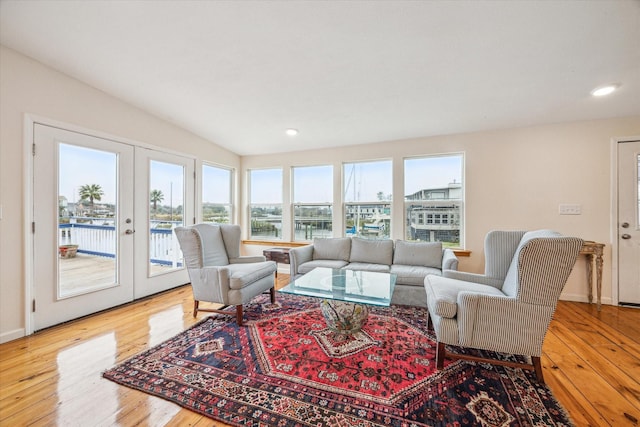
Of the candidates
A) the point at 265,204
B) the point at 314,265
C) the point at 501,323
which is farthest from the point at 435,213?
the point at 265,204

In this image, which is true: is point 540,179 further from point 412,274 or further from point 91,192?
point 91,192

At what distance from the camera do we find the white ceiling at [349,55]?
63.1 inches

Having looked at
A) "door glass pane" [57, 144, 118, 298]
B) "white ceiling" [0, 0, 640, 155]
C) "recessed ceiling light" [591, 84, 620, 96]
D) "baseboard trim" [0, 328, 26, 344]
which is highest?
"white ceiling" [0, 0, 640, 155]

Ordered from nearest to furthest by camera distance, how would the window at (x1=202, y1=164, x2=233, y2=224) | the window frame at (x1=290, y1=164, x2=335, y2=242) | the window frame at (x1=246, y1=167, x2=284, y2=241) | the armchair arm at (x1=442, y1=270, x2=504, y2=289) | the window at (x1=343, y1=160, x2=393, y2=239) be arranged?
the armchair arm at (x1=442, y1=270, x2=504, y2=289)
the window at (x1=343, y1=160, x2=393, y2=239)
the window at (x1=202, y1=164, x2=233, y2=224)
the window frame at (x1=290, y1=164, x2=335, y2=242)
the window frame at (x1=246, y1=167, x2=284, y2=241)

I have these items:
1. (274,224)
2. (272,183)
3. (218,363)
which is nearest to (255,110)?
(272,183)

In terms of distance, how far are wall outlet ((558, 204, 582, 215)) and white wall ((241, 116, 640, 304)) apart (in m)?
0.04

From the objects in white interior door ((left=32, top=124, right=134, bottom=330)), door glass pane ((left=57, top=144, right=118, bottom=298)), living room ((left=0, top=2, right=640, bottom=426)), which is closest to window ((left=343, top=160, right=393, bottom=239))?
living room ((left=0, top=2, right=640, bottom=426))

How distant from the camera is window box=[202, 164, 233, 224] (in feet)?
13.4

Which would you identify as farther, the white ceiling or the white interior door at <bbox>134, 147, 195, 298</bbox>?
the white interior door at <bbox>134, 147, 195, 298</bbox>

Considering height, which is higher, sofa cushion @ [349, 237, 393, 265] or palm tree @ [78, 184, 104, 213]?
palm tree @ [78, 184, 104, 213]

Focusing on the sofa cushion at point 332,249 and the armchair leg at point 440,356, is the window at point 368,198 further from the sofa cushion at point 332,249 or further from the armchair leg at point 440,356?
the armchair leg at point 440,356

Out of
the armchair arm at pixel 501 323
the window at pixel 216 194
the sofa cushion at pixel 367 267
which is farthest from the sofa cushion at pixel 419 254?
the window at pixel 216 194

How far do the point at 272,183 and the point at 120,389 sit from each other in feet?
12.0

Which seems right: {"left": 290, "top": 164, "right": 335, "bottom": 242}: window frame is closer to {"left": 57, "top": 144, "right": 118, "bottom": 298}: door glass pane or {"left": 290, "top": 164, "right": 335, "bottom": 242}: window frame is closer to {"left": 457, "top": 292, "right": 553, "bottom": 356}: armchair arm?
{"left": 57, "top": 144, "right": 118, "bottom": 298}: door glass pane
